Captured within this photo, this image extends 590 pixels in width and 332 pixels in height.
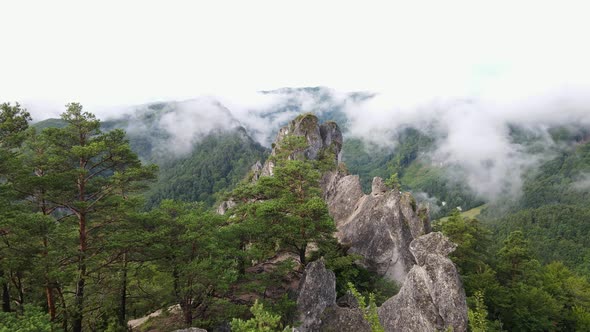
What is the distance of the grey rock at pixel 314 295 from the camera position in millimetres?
29000

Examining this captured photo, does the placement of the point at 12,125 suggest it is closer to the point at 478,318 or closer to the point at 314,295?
the point at 314,295

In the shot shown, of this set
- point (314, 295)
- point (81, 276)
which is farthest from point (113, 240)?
point (314, 295)

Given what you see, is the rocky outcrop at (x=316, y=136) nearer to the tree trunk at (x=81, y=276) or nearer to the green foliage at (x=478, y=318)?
the tree trunk at (x=81, y=276)

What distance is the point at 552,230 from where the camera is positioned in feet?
638

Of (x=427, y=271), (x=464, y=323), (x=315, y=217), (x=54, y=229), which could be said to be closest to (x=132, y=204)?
(x=54, y=229)

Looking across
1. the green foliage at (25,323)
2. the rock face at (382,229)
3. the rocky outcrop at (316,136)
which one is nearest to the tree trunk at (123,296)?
the green foliage at (25,323)

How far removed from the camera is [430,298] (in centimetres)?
2789

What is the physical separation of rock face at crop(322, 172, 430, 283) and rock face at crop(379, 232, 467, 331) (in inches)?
465

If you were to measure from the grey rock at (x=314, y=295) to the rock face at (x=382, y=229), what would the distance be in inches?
514

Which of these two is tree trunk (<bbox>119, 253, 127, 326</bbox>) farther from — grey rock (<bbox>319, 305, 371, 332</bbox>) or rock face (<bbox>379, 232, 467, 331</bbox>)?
rock face (<bbox>379, 232, 467, 331</bbox>)

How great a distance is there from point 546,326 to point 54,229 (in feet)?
187

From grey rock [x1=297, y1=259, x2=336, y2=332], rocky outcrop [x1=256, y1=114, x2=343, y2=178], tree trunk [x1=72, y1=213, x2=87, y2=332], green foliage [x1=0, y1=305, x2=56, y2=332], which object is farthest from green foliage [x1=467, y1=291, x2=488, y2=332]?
rocky outcrop [x1=256, y1=114, x2=343, y2=178]

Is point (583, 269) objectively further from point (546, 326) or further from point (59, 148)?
point (59, 148)

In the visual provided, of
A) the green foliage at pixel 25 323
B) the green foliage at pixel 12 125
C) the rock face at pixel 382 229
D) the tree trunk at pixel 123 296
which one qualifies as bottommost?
the rock face at pixel 382 229
